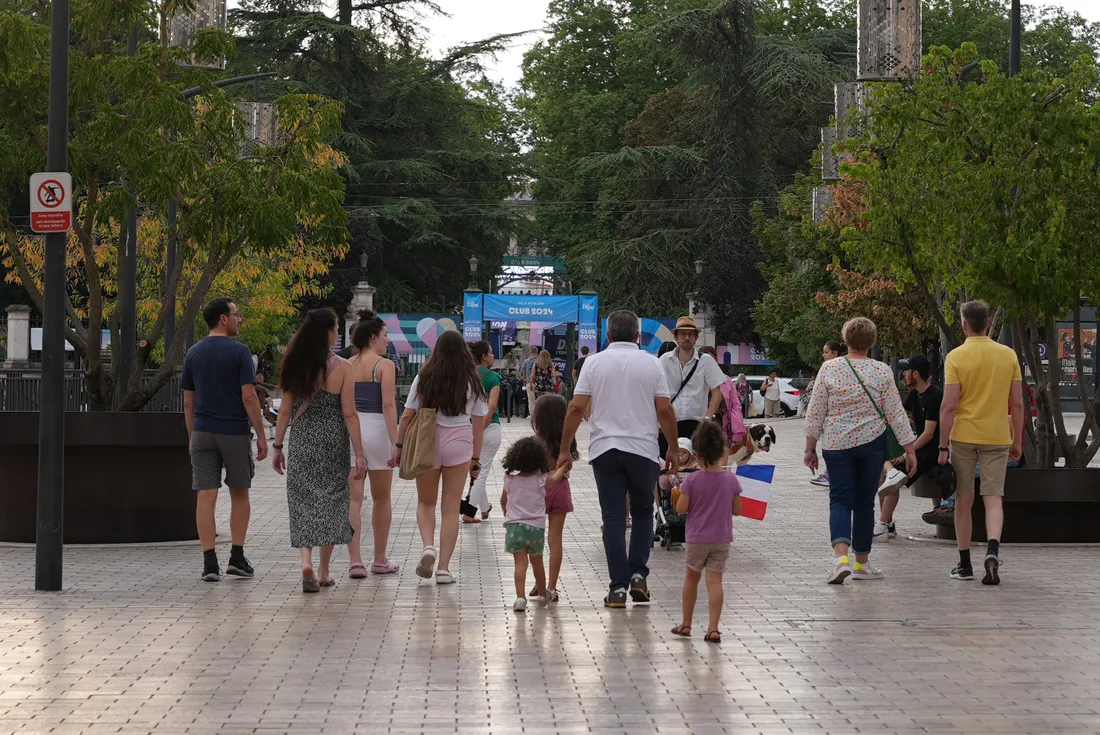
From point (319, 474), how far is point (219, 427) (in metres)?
0.86

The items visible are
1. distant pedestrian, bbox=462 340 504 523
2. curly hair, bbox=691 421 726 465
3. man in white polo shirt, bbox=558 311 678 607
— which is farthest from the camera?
distant pedestrian, bbox=462 340 504 523

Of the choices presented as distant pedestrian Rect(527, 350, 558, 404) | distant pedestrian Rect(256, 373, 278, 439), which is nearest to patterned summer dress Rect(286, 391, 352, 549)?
distant pedestrian Rect(256, 373, 278, 439)

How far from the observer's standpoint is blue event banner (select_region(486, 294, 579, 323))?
45.8 metres

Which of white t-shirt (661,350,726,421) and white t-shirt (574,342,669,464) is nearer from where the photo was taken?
white t-shirt (574,342,669,464)

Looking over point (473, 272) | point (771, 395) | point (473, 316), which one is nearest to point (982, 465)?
point (473, 316)

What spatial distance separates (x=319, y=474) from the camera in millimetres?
10477

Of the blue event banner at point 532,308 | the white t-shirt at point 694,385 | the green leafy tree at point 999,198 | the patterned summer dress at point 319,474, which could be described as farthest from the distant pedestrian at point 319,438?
the blue event banner at point 532,308

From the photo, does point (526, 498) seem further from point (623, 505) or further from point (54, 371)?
point (54, 371)

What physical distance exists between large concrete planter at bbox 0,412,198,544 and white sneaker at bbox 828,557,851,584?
4900 millimetres

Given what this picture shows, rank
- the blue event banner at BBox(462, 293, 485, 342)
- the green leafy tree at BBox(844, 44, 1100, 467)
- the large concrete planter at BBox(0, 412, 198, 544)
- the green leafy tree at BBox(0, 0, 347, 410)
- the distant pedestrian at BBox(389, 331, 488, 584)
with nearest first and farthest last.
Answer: the distant pedestrian at BBox(389, 331, 488, 584) < the large concrete planter at BBox(0, 412, 198, 544) < the green leafy tree at BBox(0, 0, 347, 410) < the green leafy tree at BBox(844, 44, 1100, 467) < the blue event banner at BBox(462, 293, 485, 342)

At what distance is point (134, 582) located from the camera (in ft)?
35.1

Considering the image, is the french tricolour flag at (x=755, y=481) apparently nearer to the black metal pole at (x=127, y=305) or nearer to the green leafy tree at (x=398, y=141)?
the black metal pole at (x=127, y=305)

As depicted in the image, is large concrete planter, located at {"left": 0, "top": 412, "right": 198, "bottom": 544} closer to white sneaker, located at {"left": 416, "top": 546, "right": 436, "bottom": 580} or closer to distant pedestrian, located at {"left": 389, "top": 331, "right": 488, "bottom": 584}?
distant pedestrian, located at {"left": 389, "top": 331, "right": 488, "bottom": 584}

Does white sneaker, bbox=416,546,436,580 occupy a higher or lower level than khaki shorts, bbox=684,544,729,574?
lower
